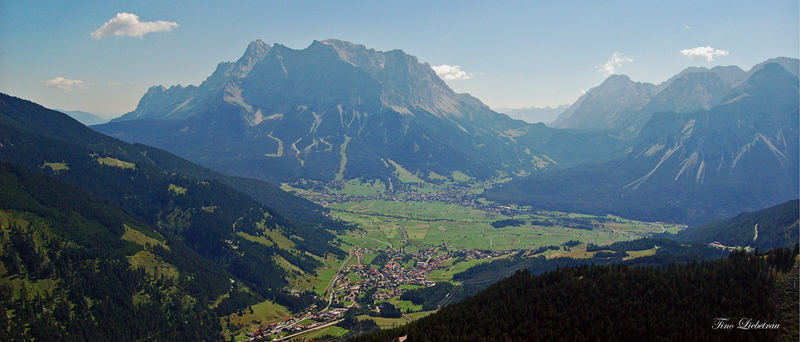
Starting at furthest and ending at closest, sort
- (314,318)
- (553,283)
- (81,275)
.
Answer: (314,318), (81,275), (553,283)

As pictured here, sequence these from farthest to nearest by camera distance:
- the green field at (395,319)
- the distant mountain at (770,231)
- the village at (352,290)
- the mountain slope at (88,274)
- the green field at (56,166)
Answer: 1. the green field at (56,166)
2. the distant mountain at (770,231)
3. the village at (352,290)
4. the green field at (395,319)
5. the mountain slope at (88,274)

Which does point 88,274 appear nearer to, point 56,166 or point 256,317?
point 256,317

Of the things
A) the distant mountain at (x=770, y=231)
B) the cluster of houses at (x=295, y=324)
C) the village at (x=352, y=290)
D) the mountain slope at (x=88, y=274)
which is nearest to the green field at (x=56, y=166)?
the mountain slope at (x=88, y=274)

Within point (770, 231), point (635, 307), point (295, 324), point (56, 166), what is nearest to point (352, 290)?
point (295, 324)

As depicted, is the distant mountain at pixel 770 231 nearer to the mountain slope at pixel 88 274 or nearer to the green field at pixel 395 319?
the green field at pixel 395 319

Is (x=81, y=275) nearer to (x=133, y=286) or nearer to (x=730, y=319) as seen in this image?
(x=133, y=286)

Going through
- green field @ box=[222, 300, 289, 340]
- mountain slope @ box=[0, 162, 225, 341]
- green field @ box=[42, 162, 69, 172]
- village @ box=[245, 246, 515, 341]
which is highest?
green field @ box=[42, 162, 69, 172]

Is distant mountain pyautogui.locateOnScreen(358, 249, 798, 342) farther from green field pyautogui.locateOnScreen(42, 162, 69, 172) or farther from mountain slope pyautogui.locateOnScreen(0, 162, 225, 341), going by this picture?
green field pyautogui.locateOnScreen(42, 162, 69, 172)

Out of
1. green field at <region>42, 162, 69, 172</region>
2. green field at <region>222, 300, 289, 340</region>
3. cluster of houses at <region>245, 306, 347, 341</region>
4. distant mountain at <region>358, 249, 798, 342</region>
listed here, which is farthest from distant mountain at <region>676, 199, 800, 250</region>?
green field at <region>42, 162, 69, 172</region>

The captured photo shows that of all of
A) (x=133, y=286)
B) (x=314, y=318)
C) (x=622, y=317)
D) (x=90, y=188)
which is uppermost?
(x=90, y=188)

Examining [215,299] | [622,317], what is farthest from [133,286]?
[622,317]

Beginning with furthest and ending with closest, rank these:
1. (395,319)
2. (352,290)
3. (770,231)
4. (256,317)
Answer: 1. (770,231)
2. (352,290)
3. (256,317)
4. (395,319)
